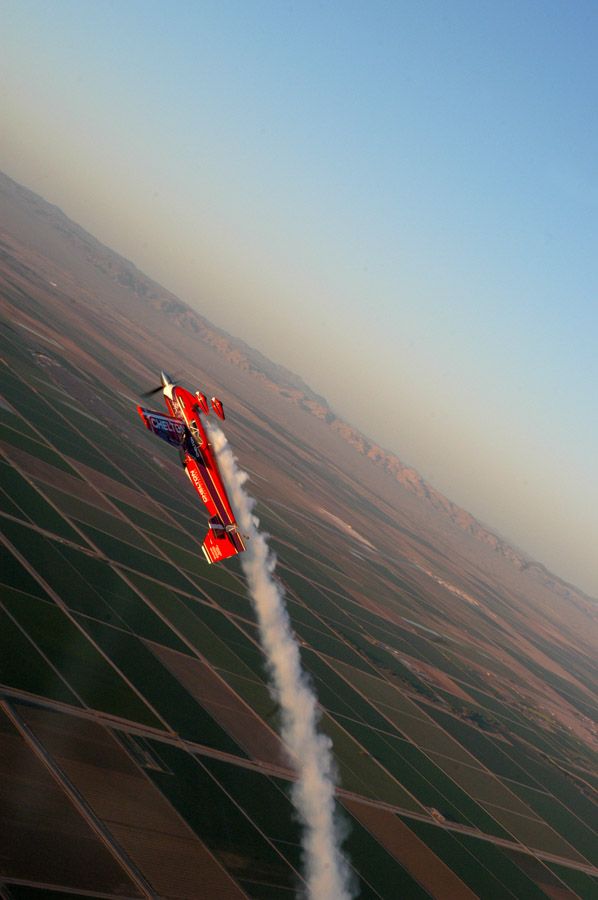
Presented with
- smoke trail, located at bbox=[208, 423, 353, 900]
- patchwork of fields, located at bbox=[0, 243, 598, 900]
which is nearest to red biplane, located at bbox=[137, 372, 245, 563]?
smoke trail, located at bbox=[208, 423, 353, 900]

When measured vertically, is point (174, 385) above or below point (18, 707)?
above

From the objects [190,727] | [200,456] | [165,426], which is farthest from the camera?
[200,456]

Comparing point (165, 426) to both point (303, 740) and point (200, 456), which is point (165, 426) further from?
point (303, 740)

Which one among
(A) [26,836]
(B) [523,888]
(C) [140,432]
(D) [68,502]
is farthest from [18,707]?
(C) [140,432]

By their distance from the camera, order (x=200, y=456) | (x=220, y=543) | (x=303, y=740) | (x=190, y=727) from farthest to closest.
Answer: (x=303, y=740) < (x=200, y=456) < (x=220, y=543) < (x=190, y=727)

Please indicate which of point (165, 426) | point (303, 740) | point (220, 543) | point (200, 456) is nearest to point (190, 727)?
point (220, 543)

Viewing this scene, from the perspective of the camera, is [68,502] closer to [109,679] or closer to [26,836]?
[109,679]
